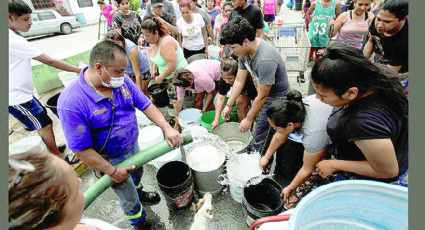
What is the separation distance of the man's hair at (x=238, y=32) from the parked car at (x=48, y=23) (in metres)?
14.9

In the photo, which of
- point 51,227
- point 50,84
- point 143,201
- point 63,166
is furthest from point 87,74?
point 50,84

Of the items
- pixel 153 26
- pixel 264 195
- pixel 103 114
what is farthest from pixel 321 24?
pixel 103 114

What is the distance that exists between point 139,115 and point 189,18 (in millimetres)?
2439

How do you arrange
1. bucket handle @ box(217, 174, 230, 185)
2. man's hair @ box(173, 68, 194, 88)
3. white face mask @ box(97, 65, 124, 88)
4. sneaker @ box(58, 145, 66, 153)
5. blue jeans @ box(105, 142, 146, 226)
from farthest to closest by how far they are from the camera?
sneaker @ box(58, 145, 66, 153) → man's hair @ box(173, 68, 194, 88) → bucket handle @ box(217, 174, 230, 185) → blue jeans @ box(105, 142, 146, 226) → white face mask @ box(97, 65, 124, 88)

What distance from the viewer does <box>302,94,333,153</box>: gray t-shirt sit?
5.37 ft

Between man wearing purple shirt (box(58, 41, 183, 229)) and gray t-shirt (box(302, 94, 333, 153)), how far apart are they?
114cm

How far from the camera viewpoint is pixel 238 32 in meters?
2.14

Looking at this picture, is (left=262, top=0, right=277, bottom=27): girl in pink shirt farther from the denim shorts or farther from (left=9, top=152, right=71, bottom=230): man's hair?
(left=9, top=152, right=71, bottom=230): man's hair

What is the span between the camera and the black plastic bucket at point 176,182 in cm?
226

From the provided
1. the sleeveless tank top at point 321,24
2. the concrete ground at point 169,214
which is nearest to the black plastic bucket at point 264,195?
the concrete ground at point 169,214

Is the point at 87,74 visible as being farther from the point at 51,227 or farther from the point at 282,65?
the point at 282,65

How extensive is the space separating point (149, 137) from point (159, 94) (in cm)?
127

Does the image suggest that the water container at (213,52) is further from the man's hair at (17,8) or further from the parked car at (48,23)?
the parked car at (48,23)

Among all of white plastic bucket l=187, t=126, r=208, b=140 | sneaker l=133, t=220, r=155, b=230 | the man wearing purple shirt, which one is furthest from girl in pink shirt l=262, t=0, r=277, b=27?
sneaker l=133, t=220, r=155, b=230
